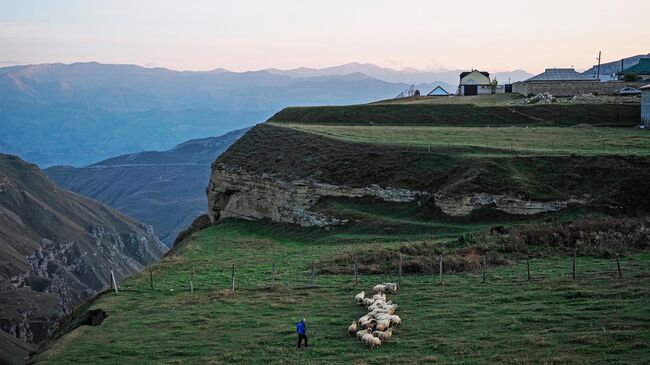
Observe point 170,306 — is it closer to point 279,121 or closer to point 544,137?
point 544,137

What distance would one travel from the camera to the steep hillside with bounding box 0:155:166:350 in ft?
389

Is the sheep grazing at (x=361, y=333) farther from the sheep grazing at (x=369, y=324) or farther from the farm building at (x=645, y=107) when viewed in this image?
the farm building at (x=645, y=107)

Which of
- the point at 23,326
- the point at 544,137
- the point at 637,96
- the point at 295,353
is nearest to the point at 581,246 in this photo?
the point at 295,353

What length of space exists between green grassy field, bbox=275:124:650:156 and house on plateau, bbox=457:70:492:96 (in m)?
37.0

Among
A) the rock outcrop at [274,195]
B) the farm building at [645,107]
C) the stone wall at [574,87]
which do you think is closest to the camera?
the rock outcrop at [274,195]

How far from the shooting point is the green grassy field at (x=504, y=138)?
56.6 meters

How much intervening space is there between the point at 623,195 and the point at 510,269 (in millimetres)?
14751

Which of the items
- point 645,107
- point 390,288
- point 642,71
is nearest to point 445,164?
point 390,288

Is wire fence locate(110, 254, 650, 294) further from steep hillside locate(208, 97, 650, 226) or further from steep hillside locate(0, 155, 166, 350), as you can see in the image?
steep hillside locate(0, 155, 166, 350)

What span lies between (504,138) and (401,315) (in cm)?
3880

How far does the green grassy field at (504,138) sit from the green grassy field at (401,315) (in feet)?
69.2

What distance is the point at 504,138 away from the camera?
64375 millimetres

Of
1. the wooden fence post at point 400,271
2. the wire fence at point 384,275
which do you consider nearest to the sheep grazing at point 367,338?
the wire fence at point 384,275

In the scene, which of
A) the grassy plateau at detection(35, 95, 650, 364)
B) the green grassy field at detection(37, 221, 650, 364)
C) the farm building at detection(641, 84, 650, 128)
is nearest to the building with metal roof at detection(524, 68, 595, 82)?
the grassy plateau at detection(35, 95, 650, 364)
